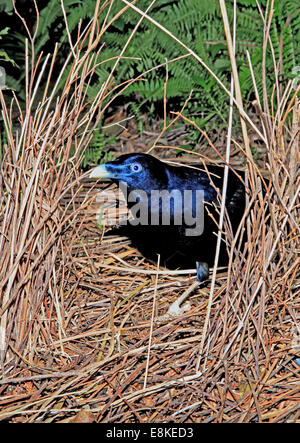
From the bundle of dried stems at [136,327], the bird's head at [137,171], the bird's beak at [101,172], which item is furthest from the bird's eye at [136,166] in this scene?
the bundle of dried stems at [136,327]

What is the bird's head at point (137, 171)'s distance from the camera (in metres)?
3.58

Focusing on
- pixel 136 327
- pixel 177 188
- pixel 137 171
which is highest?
pixel 137 171

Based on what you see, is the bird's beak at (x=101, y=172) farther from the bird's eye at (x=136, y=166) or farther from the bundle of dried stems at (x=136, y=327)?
the bundle of dried stems at (x=136, y=327)

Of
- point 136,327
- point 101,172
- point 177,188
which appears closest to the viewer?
point 136,327

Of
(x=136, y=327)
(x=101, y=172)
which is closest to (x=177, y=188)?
(x=101, y=172)

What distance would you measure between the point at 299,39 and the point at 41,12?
2.36 metres

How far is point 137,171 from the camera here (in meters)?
3.60

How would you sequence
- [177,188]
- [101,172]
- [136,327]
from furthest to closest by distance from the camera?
[177,188], [101,172], [136,327]

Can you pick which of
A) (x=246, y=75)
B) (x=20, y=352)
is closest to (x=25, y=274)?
(x=20, y=352)

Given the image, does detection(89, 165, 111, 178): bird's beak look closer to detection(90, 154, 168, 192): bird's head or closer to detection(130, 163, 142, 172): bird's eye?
detection(90, 154, 168, 192): bird's head

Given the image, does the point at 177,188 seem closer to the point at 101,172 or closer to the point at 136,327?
the point at 101,172

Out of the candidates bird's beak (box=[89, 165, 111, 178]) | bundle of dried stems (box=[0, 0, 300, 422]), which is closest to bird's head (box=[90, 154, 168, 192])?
bird's beak (box=[89, 165, 111, 178])

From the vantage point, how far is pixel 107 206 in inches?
177

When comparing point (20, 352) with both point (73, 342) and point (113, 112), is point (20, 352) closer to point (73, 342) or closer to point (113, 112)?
point (73, 342)
